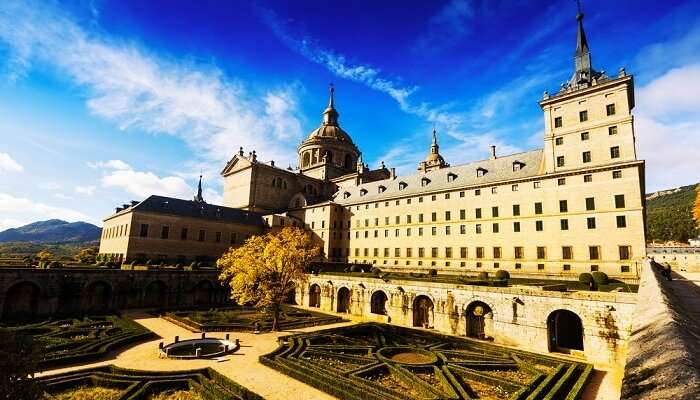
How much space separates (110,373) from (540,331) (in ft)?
100

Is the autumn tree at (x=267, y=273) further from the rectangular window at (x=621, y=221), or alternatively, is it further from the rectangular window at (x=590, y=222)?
the rectangular window at (x=621, y=221)

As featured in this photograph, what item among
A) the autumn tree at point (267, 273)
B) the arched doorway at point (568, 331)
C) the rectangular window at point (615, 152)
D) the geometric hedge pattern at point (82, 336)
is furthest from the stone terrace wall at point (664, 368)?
the rectangular window at point (615, 152)

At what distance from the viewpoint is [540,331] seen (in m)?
28.2

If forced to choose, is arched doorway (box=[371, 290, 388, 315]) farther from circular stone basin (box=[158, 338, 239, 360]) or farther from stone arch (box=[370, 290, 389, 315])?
circular stone basin (box=[158, 338, 239, 360])

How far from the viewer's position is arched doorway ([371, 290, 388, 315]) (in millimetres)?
41312

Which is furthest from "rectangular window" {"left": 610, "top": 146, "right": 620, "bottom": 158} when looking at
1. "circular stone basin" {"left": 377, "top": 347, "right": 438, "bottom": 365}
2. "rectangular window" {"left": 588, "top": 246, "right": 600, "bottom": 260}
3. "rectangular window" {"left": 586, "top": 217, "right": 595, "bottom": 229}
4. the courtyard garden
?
the courtyard garden

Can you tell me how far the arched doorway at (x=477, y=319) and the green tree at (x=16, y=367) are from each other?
30.9 meters

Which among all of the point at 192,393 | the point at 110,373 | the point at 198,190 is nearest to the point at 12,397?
the point at 192,393

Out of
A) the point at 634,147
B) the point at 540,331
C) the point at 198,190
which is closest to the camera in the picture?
the point at 540,331

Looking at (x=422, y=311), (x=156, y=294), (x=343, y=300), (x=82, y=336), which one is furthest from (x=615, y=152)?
(x=156, y=294)

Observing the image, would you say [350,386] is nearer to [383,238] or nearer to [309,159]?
[383,238]

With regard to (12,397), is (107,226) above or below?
above

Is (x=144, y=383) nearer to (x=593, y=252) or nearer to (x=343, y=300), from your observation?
(x=343, y=300)

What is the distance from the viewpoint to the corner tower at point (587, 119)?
128ft
